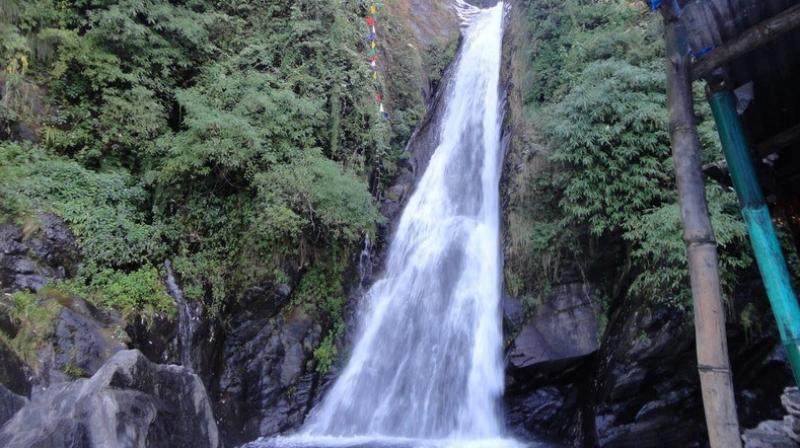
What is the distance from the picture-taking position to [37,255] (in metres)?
6.99

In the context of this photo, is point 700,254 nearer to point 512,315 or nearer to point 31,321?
point 512,315

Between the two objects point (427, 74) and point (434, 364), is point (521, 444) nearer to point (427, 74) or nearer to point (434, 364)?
point (434, 364)

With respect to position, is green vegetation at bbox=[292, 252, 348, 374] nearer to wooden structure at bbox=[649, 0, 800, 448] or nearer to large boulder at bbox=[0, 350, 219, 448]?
large boulder at bbox=[0, 350, 219, 448]

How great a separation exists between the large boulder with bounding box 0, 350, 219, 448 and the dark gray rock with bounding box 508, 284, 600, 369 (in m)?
5.01

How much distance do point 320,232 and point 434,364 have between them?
129 inches

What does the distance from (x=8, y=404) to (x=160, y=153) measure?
18.7 ft

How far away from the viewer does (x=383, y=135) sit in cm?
1229

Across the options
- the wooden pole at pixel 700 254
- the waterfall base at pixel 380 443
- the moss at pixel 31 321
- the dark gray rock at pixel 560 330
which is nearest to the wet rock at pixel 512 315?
the dark gray rock at pixel 560 330

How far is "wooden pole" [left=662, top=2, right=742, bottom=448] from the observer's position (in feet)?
9.66

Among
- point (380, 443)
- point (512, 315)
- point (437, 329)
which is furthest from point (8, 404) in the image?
point (512, 315)

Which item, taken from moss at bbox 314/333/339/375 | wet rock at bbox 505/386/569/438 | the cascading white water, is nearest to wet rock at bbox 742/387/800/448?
wet rock at bbox 505/386/569/438

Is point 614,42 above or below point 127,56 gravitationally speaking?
above

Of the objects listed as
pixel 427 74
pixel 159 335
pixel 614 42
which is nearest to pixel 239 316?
pixel 159 335

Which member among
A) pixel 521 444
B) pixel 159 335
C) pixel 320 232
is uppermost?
pixel 320 232
